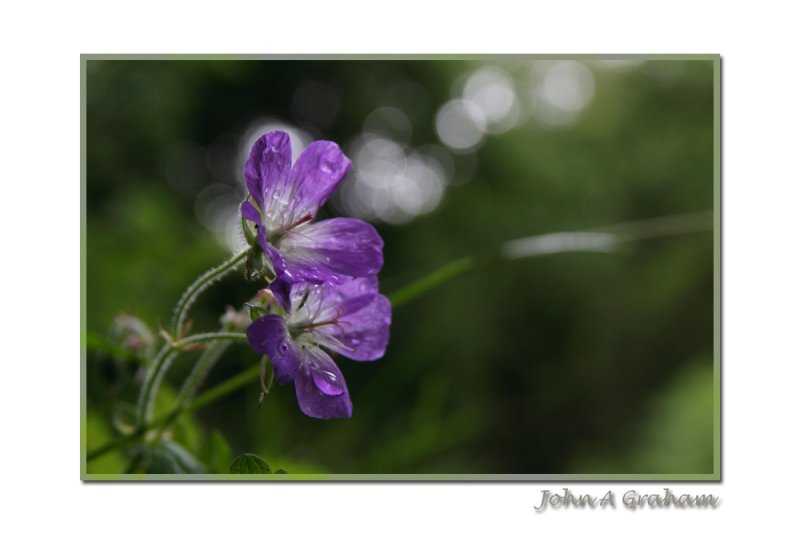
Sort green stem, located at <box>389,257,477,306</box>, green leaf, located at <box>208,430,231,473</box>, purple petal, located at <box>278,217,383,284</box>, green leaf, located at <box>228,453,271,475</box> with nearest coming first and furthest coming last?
purple petal, located at <box>278,217,383,284</box> → green leaf, located at <box>228,453,271,475</box> → green leaf, located at <box>208,430,231,473</box> → green stem, located at <box>389,257,477,306</box>

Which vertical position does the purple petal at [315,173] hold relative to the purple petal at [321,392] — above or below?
above

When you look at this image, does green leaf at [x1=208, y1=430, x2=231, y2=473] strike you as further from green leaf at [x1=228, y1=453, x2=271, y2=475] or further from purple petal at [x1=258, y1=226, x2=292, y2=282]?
purple petal at [x1=258, y1=226, x2=292, y2=282]

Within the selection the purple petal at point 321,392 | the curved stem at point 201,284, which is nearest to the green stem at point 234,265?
the curved stem at point 201,284

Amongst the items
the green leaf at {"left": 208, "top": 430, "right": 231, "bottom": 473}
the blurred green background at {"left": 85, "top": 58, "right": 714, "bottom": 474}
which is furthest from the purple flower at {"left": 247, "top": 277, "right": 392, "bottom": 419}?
the blurred green background at {"left": 85, "top": 58, "right": 714, "bottom": 474}

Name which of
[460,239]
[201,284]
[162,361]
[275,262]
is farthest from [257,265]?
[460,239]

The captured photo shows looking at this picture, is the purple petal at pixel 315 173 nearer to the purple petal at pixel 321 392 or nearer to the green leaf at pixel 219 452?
the purple petal at pixel 321 392

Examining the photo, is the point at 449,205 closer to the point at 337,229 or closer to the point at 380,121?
the point at 380,121

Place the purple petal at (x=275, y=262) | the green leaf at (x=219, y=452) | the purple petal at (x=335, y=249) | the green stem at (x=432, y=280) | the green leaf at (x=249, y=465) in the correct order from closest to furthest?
1. the purple petal at (x=275, y=262)
2. the purple petal at (x=335, y=249)
3. the green leaf at (x=249, y=465)
4. the green leaf at (x=219, y=452)
5. the green stem at (x=432, y=280)
